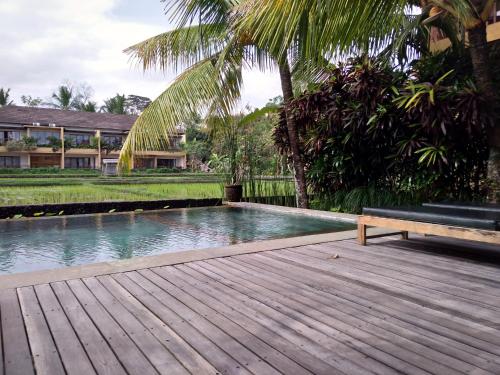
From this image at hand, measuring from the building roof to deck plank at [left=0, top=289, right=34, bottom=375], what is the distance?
31.3 m

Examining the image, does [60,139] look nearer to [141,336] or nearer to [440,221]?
[440,221]

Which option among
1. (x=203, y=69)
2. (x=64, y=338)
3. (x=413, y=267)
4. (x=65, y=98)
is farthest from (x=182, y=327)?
(x=65, y=98)

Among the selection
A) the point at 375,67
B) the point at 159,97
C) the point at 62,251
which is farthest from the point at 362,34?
the point at 159,97

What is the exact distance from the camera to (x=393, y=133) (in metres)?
5.76

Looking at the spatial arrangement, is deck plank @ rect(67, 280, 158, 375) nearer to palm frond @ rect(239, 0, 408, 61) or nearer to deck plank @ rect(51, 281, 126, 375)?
deck plank @ rect(51, 281, 126, 375)

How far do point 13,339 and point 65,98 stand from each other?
4233cm

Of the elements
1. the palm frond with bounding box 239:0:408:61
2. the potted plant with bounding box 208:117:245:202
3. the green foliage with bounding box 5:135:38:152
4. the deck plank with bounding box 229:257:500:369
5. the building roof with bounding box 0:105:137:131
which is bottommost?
the deck plank with bounding box 229:257:500:369

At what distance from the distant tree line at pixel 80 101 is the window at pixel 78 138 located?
23.7ft

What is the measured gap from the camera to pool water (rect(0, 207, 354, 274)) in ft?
13.4

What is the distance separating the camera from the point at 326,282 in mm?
2559

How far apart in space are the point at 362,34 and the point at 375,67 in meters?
2.92

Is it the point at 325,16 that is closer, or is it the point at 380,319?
the point at 380,319

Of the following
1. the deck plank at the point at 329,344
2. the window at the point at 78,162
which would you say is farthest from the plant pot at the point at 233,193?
the window at the point at 78,162

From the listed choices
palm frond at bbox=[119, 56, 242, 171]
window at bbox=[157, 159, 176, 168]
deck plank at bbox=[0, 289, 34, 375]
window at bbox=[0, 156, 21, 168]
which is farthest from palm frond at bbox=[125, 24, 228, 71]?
window at bbox=[157, 159, 176, 168]
